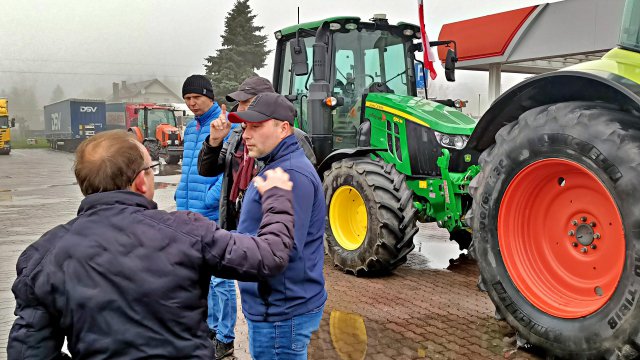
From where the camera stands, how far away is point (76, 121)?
38.9 metres

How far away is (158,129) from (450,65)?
849 inches

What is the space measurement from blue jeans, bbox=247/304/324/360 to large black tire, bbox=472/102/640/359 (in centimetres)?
178

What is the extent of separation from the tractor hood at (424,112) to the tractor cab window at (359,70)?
0.29 m

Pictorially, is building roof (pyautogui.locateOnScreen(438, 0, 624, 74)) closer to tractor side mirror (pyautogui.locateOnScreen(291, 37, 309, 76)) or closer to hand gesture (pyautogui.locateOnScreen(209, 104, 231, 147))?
tractor side mirror (pyautogui.locateOnScreen(291, 37, 309, 76))

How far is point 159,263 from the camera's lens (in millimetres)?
1680

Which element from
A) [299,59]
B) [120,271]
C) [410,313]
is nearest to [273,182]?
[120,271]

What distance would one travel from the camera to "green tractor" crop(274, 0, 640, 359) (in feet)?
10.5

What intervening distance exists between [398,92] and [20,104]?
3617 inches

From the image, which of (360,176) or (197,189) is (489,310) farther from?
(197,189)

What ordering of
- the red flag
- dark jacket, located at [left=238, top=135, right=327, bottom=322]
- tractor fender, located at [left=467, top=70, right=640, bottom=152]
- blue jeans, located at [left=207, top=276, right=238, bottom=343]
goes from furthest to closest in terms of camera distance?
the red flag
blue jeans, located at [left=207, top=276, right=238, bottom=343]
tractor fender, located at [left=467, top=70, right=640, bottom=152]
dark jacket, located at [left=238, top=135, right=327, bottom=322]

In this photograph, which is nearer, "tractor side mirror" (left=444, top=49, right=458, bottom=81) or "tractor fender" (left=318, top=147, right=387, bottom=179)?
"tractor fender" (left=318, top=147, right=387, bottom=179)

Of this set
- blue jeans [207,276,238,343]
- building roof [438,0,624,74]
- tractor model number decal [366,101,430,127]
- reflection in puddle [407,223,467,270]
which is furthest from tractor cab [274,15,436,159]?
building roof [438,0,624,74]

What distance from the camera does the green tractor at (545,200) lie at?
3.21m

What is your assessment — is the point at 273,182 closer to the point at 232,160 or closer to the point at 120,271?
the point at 120,271
